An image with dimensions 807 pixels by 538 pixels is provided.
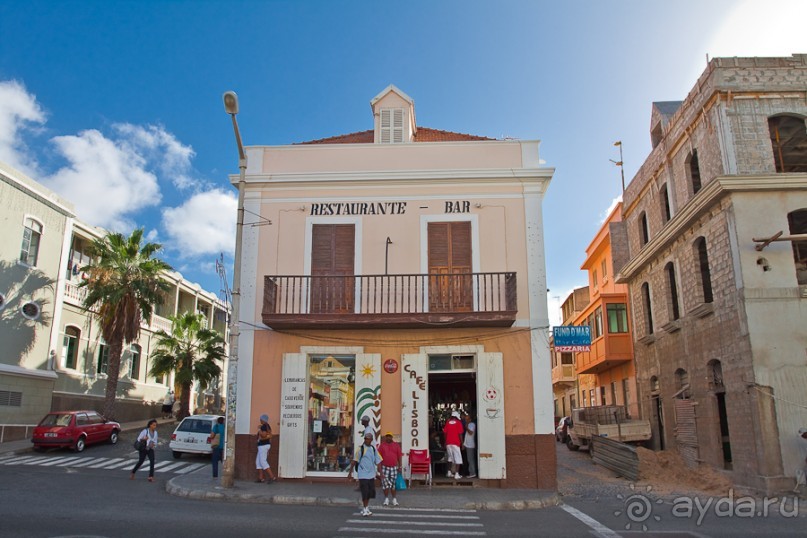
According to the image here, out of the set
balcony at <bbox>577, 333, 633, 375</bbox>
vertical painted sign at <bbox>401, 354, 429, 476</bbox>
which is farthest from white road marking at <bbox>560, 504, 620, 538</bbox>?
balcony at <bbox>577, 333, 633, 375</bbox>

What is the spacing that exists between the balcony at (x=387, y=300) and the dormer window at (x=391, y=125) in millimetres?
4329

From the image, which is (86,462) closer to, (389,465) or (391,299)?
(391,299)

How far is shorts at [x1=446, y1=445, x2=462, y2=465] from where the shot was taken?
1461cm

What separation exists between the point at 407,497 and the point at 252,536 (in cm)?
515

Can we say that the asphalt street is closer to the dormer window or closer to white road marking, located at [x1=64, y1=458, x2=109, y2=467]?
white road marking, located at [x1=64, y1=458, x2=109, y2=467]

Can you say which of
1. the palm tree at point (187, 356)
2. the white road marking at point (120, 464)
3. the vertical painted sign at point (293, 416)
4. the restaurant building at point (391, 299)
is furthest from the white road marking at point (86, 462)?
the palm tree at point (187, 356)

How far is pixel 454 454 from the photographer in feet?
48.1

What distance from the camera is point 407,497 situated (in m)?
13.0

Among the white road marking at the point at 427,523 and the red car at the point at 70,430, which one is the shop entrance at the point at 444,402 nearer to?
the white road marking at the point at 427,523

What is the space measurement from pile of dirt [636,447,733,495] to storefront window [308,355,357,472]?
8397 mm

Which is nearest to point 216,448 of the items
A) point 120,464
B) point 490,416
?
point 120,464

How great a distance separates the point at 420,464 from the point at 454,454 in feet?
2.97

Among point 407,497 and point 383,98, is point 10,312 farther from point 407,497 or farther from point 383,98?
point 407,497

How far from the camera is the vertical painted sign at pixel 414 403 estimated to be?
14594 millimetres
